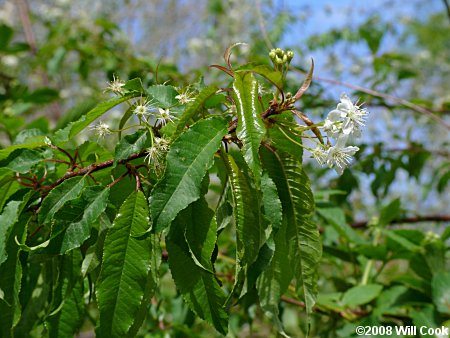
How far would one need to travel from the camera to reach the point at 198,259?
89cm

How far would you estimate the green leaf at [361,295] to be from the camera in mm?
1655

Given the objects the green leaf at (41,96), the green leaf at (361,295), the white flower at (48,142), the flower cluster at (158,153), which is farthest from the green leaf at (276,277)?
the green leaf at (41,96)

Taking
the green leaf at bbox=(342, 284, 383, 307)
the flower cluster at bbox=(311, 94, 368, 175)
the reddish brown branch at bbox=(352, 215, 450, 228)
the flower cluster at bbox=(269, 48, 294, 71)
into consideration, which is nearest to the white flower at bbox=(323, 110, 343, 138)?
the flower cluster at bbox=(311, 94, 368, 175)

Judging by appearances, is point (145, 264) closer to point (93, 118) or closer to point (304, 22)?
point (93, 118)

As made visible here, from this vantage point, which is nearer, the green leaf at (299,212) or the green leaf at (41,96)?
the green leaf at (299,212)

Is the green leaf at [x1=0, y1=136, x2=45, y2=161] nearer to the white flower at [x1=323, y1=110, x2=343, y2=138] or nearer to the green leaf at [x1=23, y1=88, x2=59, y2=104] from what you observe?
the white flower at [x1=323, y1=110, x2=343, y2=138]

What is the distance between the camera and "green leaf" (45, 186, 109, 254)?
900 mm

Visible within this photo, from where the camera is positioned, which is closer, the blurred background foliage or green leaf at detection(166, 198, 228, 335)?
green leaf at detection(166, 198, 228, 335)

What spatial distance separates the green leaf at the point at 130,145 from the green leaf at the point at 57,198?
9 cm

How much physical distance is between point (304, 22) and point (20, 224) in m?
4.61

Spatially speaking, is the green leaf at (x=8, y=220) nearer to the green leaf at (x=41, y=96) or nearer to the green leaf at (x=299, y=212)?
the green leaf at (x=299, y=212)

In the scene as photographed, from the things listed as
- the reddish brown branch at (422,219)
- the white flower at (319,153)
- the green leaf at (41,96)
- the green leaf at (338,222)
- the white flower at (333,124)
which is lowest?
the white flower at (319,153)

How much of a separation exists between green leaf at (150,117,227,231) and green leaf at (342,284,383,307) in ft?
3.18

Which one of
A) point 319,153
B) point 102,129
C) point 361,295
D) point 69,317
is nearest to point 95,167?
point 102,129
